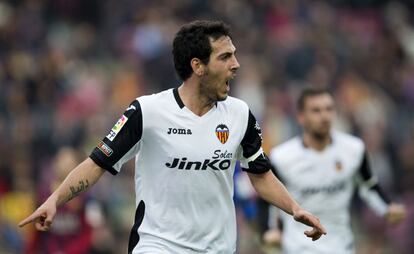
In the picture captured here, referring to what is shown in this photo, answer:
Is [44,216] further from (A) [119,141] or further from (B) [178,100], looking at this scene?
(B) [178,100]

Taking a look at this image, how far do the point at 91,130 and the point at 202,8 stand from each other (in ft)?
11.1

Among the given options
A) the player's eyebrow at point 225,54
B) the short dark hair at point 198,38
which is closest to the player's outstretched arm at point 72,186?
the short dark hair at point 198,38

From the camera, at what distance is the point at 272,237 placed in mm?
10117

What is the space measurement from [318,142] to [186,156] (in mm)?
3144

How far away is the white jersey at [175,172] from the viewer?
24.8 ft

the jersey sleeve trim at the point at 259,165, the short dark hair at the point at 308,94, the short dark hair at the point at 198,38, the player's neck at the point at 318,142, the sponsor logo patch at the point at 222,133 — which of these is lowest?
the player's neck at the point at 318,142

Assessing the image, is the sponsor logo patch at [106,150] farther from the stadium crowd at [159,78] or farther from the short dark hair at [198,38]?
the stadium crowd at [159,78]

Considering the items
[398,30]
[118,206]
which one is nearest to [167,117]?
[118,206]

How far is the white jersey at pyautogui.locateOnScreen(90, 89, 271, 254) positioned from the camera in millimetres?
7570

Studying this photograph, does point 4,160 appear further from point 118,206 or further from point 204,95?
point 204,95

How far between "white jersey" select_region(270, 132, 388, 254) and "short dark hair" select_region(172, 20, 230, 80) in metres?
2.89

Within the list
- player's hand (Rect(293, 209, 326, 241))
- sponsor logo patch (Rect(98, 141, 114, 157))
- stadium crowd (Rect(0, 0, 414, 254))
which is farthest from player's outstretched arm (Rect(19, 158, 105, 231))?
stadium crowd (Rect(0, 0, 414, 254))

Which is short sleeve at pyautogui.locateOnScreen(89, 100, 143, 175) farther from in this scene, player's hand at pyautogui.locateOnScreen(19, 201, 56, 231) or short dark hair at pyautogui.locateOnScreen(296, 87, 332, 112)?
short dark hair at pyautogui.locateOnScreen(296, 87, 332, 112)

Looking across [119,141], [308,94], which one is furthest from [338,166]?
[119,141]
